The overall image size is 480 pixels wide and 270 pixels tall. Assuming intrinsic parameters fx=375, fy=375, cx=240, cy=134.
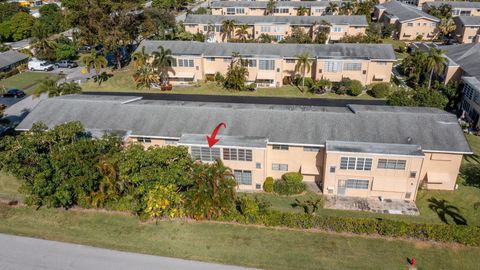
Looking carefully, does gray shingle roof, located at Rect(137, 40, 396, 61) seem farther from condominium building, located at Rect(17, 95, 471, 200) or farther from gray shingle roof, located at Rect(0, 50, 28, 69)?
gray shingle roof, located at Rect(0, 50, 28, 69)

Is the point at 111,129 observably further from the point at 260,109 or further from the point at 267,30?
the point at 267,30

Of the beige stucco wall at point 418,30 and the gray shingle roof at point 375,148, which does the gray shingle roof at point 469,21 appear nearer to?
the beige stucco wall at point 418,30

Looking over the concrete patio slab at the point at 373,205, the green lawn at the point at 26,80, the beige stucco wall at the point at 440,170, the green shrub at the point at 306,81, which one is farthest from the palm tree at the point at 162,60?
the beige stucco wall at the point at 440,170

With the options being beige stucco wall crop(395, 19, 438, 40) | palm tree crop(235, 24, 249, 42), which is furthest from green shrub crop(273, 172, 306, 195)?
beige stucco wall crop(395, 19, 438, 40)

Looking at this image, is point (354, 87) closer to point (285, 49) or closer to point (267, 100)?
point (285, 49)

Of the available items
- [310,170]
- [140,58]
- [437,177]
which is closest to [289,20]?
[140,58]
